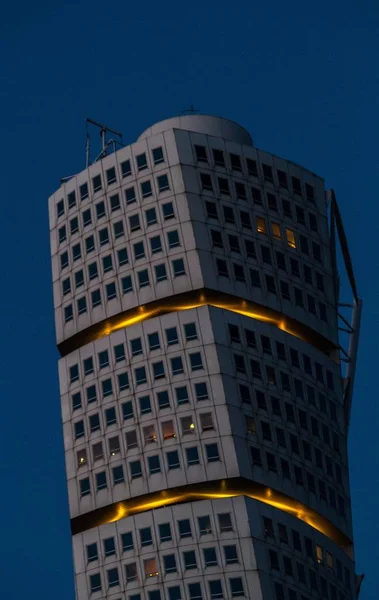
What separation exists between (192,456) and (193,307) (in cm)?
1325

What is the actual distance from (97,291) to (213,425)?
17392mm

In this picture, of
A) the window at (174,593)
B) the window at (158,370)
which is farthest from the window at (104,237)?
the window at (174,593)

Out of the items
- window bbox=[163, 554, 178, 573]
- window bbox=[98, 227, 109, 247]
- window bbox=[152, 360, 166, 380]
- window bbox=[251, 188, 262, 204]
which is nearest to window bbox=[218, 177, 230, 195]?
window bbox=[251, 188, 262, 204]

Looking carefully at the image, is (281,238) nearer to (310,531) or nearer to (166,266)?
(166,266)

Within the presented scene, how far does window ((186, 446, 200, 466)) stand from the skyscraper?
1.06 ft

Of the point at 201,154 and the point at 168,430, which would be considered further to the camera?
the point at 201,154

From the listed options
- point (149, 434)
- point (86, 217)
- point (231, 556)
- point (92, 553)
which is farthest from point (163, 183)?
point (231, 556)

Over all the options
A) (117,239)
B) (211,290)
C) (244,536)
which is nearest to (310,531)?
(244,536)

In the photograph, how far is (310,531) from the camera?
124m

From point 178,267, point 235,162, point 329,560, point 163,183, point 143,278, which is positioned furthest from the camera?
point 235,162

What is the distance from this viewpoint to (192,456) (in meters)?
121

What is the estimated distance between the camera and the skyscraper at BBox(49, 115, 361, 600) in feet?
391

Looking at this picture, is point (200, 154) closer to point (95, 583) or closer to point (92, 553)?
point (92, 553)

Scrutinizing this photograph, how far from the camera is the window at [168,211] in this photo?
129500 millimetres
